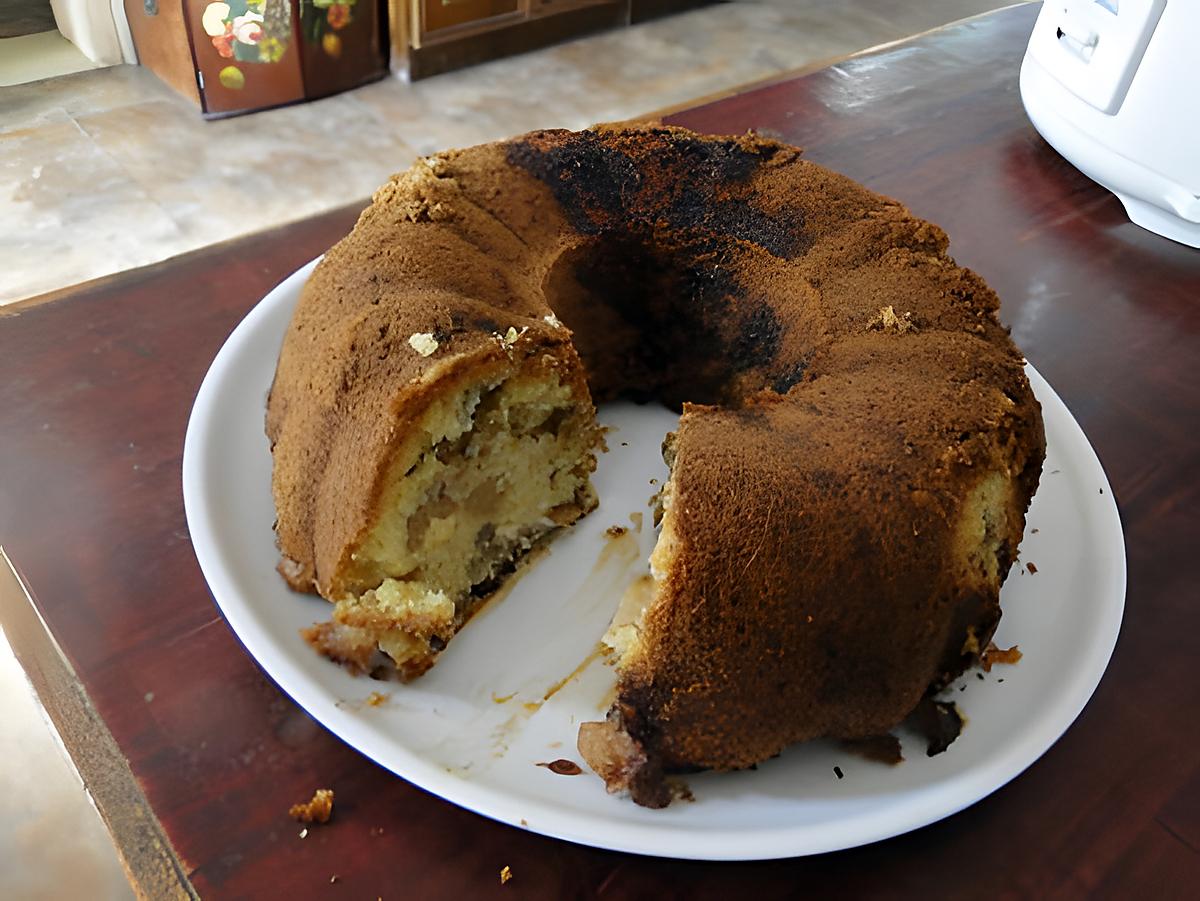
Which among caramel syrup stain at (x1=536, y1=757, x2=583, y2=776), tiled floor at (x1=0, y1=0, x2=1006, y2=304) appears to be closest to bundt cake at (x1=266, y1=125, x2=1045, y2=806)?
caramel syrup stain at (x1=536, y1=757, x2=583, y2=776)

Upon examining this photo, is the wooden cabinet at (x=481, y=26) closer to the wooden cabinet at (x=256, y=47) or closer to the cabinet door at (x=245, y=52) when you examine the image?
the wooden cabinet at (x=256, y=47)

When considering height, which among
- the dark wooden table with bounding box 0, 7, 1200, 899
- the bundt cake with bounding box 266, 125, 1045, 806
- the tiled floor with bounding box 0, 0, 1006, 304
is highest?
the bundt cake with bounding box 266, 125, 1045, 806

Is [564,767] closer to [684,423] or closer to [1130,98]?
[684,423]

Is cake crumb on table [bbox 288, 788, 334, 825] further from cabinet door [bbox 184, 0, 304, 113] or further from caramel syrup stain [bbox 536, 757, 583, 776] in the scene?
cabinet door [bbox 184, 0, 304, 113]

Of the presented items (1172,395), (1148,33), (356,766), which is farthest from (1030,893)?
(1148,33)

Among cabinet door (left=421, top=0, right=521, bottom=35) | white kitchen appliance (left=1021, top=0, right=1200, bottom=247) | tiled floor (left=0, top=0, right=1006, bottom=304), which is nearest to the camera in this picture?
white kitchen appliance (left=1021, top=0, right=1200, bottom=247)

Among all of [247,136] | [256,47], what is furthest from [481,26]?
[247,136]

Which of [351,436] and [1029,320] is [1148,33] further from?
[351,436]
